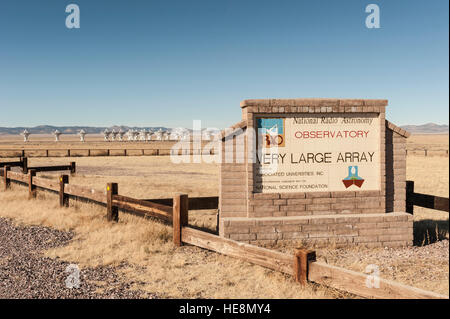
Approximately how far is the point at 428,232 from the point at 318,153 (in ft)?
13.5

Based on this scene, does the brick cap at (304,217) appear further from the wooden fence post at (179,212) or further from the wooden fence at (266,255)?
the wooden fence at (266,255)

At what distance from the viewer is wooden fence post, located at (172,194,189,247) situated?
7843 millimetres

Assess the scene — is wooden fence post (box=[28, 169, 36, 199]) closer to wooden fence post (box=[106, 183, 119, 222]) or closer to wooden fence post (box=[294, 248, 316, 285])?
wooden fence post (box=[106, 183, 119, 222])

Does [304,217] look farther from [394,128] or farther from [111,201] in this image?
[111,201]

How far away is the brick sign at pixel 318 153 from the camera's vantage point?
344 inches

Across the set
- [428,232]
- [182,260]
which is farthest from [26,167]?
[428,232]

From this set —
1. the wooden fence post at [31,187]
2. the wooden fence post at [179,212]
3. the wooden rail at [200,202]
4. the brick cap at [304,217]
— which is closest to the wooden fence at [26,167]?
the wooden fence post at [31,187]

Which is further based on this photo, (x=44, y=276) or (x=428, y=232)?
(x=428, y=232)

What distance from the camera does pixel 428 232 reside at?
33.6 ft

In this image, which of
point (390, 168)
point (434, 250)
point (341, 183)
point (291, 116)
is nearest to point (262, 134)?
point (291, 116)

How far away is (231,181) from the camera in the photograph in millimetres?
8617

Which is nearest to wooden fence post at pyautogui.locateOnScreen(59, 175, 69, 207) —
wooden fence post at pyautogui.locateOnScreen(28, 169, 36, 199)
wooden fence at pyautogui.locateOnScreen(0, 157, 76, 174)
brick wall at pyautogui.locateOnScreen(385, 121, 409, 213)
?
wooden fence post at pyautogui.locateOnScreen(28, 169, 36, 199)

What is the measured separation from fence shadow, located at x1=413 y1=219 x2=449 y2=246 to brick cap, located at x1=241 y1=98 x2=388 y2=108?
353cm

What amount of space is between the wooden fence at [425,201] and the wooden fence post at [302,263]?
4988 millimetres
